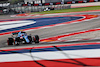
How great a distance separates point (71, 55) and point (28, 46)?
3.42 m

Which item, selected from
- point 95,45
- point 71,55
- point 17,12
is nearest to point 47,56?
point 71,55

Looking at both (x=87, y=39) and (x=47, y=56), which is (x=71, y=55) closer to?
(x=47, y=56)

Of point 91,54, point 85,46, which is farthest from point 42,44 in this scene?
point 91,54

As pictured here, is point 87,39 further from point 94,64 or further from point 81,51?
point 94,64

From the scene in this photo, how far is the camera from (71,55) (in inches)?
333

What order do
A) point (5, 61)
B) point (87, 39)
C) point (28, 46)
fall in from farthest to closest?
point (87, 39) < point (28, 46) < point (5, 61)

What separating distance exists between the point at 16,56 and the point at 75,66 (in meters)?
3.71

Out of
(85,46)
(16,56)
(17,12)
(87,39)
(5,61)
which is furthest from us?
(17,12)

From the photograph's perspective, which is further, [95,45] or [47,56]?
[95,45]

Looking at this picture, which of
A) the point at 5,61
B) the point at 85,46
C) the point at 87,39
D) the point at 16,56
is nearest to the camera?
the point at 5,61

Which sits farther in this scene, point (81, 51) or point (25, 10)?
point (25, 10)

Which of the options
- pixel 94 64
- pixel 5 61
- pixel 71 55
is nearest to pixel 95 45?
pixel 71 55

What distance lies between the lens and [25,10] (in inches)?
1443

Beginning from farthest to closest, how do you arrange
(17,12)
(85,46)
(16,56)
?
(17,12), (85,46), (16,56)
